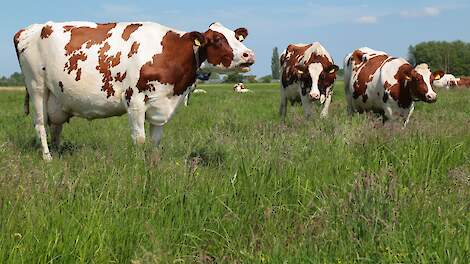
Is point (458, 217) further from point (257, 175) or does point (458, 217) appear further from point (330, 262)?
point (257, 175)

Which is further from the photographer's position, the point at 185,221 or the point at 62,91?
the point at 62,91

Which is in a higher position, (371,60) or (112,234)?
(371,60)

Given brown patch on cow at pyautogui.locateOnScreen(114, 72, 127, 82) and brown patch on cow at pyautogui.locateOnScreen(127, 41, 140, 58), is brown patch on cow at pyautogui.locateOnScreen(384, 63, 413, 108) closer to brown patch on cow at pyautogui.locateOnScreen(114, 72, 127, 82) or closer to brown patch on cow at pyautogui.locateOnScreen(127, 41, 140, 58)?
brown patch on cow at pyautogui.locateOnScreen(127, 41, 140, 58)

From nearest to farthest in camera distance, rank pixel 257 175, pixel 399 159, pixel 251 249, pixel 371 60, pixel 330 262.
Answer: pixel 330 262 → pixel 251 249 → pixel 257 175 → pixel 399 159 → pixel 371 60

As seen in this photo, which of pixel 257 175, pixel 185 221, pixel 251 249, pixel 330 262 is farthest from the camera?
pixel 257 175

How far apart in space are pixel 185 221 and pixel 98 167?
1409mm

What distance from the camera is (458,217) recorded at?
343 centimetres

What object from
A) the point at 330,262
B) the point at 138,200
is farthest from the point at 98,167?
the point at 330,262

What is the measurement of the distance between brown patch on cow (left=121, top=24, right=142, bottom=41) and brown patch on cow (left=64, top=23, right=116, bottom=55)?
230 millimetres

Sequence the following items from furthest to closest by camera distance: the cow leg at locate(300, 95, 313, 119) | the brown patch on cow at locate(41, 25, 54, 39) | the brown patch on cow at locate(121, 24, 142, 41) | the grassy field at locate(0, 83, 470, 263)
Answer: the cow leg at locate(300, 95, 313, 119), the brown patch on cow at locate(41, 25, 54, 39), the brown patch on cow at locate(121, 24, 142, 41), the grassy field at locate(0, 83, 470, 263)

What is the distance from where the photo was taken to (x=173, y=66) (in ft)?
23.2

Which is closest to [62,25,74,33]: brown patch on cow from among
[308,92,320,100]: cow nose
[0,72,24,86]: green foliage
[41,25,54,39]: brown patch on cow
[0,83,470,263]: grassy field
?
[41,25,54,39]: brown patch on cow

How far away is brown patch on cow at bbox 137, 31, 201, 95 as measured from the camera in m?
6.98

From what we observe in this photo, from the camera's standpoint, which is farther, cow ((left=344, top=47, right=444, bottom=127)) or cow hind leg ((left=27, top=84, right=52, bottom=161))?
cow ((left=344, top=47, right=444, bottom=127))
